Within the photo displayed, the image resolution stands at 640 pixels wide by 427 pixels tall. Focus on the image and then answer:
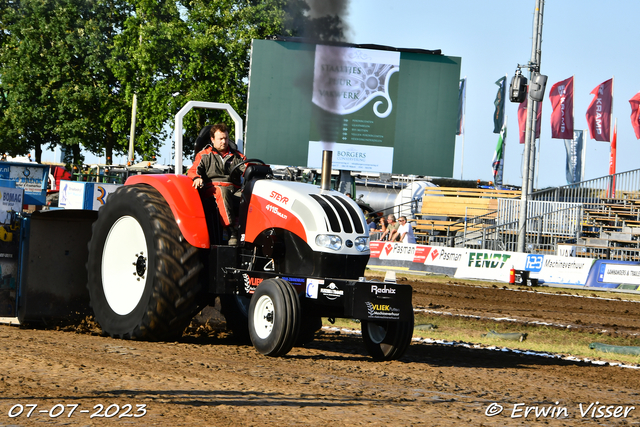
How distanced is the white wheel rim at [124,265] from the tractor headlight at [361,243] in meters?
2.10

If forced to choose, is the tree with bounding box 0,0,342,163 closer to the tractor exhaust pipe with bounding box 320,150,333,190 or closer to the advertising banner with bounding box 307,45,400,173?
the advertising banner with bounding box 307,45,400,173

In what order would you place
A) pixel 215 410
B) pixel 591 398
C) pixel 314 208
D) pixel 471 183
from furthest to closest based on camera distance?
pixel 471 183, pixel 314 208, pixel 591 398, pixel 215 410

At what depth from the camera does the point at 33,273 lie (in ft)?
27.8

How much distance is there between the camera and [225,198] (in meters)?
7.81

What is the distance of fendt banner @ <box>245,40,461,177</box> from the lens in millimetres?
30391

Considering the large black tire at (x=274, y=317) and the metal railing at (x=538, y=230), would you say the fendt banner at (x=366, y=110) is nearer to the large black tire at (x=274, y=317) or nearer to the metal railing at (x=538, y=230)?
the metal railing at (x=538, y=230)

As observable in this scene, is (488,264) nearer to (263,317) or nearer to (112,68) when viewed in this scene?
(263,317)

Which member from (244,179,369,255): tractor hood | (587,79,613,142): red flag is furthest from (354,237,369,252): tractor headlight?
(587,79,613,142): red flag

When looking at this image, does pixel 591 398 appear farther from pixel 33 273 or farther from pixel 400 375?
pixel 33 273

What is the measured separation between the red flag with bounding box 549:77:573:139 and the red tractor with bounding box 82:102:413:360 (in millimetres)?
30922

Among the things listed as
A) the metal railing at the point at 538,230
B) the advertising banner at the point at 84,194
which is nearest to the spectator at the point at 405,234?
the metal railing at the point at 538,230

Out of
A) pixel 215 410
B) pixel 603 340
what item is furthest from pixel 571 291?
pixel 215 410

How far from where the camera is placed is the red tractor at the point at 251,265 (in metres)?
6.96

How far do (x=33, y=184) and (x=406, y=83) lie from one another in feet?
45.2
